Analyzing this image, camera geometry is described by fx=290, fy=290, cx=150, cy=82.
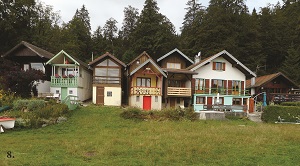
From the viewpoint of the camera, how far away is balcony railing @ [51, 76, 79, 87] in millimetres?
33188

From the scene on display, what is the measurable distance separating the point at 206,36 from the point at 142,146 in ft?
155

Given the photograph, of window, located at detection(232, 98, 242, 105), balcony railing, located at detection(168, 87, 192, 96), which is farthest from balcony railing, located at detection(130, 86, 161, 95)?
window, located at detection(232, 98, 242, 105)

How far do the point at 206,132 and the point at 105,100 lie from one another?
1735 cm

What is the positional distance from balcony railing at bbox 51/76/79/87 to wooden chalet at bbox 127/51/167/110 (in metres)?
6.46

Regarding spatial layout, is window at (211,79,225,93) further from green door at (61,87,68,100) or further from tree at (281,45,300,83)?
tree at (281,45,300,83)

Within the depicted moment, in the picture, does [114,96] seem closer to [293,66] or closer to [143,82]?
[143,82]

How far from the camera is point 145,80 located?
3669cm

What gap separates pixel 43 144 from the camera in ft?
48.2

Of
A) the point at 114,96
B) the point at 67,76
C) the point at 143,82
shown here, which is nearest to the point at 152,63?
the point at 143,82

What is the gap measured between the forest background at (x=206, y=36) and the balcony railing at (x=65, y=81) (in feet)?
59.8

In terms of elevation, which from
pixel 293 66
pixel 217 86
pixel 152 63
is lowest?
pixel 217 86

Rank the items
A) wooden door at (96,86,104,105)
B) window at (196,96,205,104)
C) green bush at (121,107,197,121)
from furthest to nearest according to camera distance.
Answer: window at (196,96,205,104), wooden door at (96,86,104,105), green bush at (121,107,197,121)

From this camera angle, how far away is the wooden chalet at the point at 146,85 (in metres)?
34.5

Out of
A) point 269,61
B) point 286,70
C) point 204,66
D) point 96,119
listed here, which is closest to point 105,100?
point 96,119
